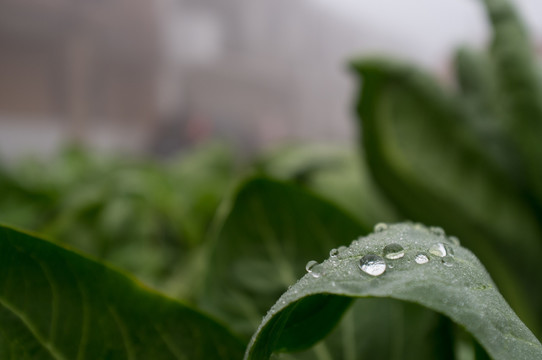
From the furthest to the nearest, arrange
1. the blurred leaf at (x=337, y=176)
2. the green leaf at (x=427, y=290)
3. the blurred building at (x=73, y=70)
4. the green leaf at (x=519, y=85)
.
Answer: the blurred building at (x=73, y=70)
the blurred leaf at (x=337, y=176)
the green leaf at (x=519, y=85)
the green leaf at (x=427, y=290)

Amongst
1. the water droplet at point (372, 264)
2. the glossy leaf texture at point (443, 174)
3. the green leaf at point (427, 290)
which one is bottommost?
the glossy leaf texture at point (443, 174)

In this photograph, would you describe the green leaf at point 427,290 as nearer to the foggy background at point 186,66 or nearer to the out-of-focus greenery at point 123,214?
the out-of-focus greenery at point 123,214

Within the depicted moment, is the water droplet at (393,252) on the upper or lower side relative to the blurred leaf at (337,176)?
upper

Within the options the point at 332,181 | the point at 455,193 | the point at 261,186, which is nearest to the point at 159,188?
the point at 332,181

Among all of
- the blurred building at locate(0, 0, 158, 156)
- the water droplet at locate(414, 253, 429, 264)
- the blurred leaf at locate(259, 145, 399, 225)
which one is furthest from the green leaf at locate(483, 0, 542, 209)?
the blurred building at locate(0, 0, 158, 156)

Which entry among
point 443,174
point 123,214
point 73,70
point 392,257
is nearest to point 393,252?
point 392,257

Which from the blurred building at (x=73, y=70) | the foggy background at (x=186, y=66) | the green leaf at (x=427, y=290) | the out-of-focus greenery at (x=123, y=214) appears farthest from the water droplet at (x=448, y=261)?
the blurred building at (x=73, y=70)

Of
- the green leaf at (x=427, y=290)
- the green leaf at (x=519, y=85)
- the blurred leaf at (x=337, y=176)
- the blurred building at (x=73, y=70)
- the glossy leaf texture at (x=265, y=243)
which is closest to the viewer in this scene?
the green leaf at (x=427, y=290)

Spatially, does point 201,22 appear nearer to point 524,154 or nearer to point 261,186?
point 524,154
